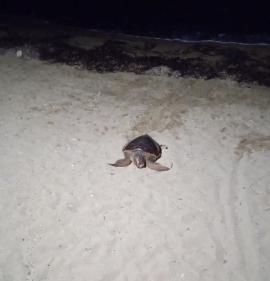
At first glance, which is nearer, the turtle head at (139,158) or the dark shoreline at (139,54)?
the turtle head at (139,158)

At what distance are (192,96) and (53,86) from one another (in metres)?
2.25

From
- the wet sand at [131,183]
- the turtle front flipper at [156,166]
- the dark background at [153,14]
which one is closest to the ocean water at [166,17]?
the dark background at [153,14]

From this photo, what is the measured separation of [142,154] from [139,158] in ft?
0.20

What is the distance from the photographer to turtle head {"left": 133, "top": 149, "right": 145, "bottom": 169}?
313 cm

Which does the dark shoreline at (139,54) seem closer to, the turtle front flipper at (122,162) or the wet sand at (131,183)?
the wet sand at (131,183)

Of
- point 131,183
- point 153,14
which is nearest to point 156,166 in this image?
point 131,183

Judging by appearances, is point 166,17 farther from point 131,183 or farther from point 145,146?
point 131,183

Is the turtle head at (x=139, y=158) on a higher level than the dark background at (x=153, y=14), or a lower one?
lower

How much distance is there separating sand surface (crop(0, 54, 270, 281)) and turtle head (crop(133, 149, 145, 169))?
0.39 feet

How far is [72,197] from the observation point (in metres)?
2.92

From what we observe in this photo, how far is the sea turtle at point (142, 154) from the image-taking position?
3.15m

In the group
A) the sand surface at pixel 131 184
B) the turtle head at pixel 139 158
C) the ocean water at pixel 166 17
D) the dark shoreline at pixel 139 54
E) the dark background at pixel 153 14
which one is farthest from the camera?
the dark background at pixel 153 14

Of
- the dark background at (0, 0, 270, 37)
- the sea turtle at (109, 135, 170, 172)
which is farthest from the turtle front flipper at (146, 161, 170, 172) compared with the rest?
the dark background at (0, 0, 270, 37)

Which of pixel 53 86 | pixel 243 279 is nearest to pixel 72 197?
pixel 243 279
